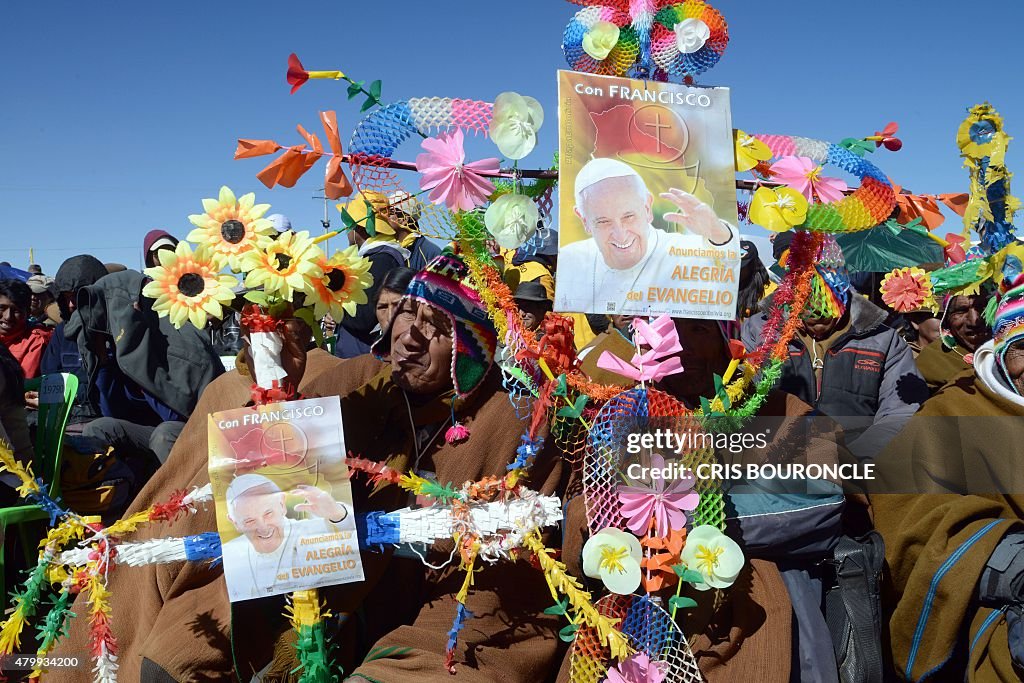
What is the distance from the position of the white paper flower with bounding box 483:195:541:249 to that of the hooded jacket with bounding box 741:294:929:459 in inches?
97.1

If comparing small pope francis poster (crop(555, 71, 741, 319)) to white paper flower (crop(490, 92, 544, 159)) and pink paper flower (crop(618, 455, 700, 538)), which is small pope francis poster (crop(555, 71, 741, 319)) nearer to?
white paper flower (crop(490, 92, 544, 159))

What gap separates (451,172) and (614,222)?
55 cm

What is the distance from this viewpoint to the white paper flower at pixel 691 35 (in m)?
2.75

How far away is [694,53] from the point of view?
280cm

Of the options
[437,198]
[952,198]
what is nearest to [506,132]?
[437,198]

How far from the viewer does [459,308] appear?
3008 mm

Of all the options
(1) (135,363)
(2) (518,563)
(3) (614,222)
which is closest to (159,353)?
(1) (135,363)

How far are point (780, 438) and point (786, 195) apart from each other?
855 mm

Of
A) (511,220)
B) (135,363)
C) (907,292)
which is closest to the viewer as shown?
(511,220)

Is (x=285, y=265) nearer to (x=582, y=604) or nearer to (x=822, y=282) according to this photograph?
(x=582, y=604)

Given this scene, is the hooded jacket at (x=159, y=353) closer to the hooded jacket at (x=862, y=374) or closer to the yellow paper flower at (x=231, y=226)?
the yellow paper flower at (x=231, y=226)

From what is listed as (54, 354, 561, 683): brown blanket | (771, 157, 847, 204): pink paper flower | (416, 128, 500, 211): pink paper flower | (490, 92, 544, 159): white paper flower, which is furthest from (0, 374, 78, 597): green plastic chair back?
(771, 157, 847, 204): pink paper flower

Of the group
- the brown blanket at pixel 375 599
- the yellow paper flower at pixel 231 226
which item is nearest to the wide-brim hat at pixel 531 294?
the brown blanket at pixel 375 599

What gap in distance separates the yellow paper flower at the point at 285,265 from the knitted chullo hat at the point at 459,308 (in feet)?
1.41
